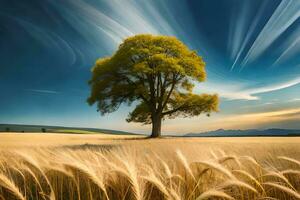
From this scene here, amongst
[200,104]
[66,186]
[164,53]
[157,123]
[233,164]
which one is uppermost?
[164,53]

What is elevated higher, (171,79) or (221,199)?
(171,79)

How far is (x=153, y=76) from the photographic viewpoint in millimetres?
26844

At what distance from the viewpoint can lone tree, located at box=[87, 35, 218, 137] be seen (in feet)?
81.8

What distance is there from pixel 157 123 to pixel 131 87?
3.97m

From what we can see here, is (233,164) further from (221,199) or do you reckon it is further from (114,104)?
(114,104)

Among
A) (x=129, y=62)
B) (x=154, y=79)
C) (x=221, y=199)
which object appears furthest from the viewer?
(x=154, y=79)

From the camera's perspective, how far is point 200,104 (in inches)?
1073

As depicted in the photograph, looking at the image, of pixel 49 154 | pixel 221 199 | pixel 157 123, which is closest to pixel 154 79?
pixel 157 123

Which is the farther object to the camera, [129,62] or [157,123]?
[157,123]

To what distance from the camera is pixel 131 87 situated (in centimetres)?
2622

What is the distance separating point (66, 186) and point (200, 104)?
23.8 m

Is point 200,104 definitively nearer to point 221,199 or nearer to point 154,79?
point 154,79

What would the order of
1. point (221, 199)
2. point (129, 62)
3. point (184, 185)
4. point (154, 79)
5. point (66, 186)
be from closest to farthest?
point (221, 199), point (184, 185), point (66, 186), point (129, 62), point (154, 79)

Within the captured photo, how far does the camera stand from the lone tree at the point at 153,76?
2492cm
